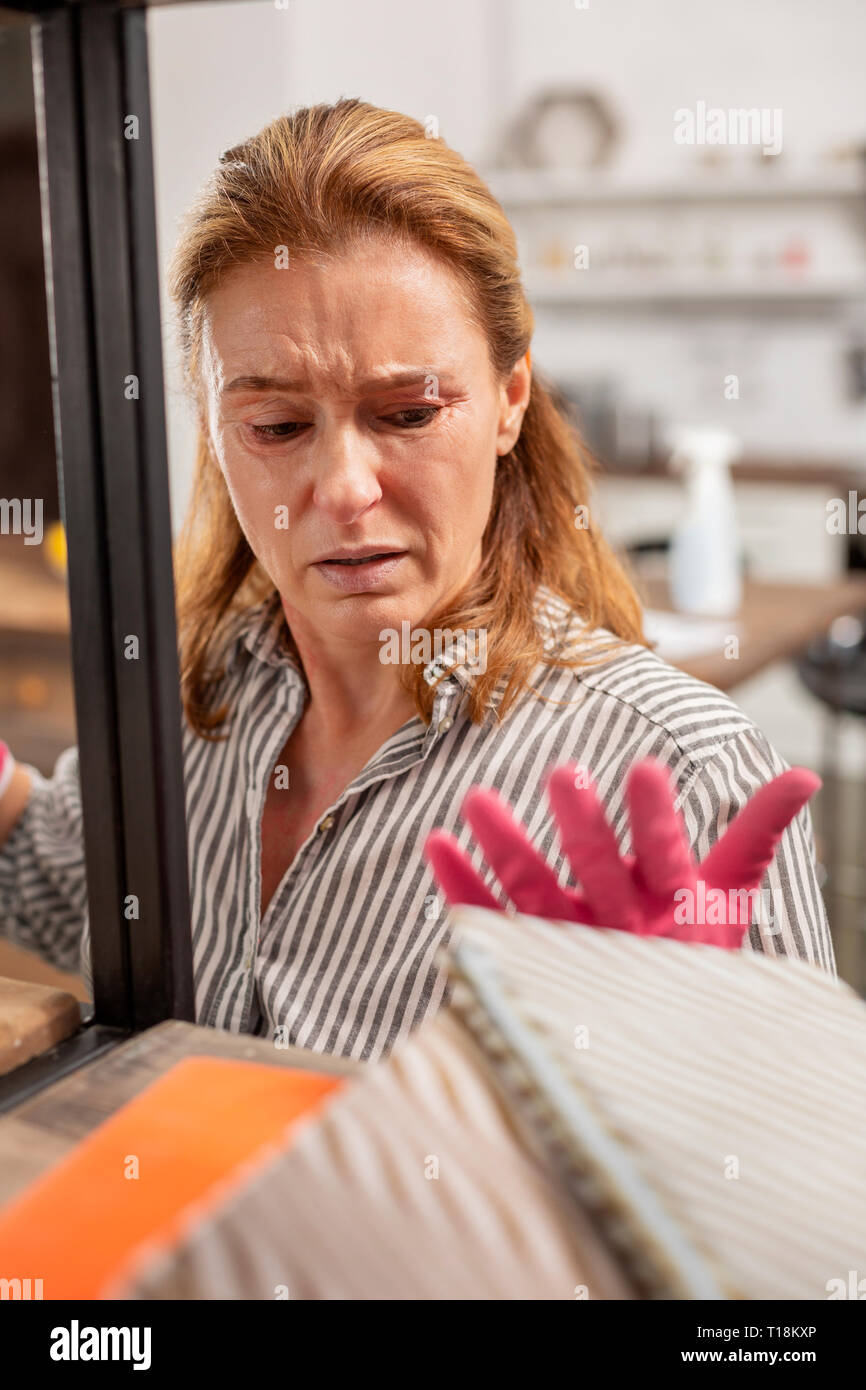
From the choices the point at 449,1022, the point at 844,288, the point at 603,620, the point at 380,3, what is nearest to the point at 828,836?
the point at 844,288

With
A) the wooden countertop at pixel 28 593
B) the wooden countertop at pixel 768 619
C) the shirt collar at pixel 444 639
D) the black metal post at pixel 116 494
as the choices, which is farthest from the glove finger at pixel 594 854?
the wooden countertop at pixel 768 619

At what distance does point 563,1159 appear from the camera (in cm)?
39

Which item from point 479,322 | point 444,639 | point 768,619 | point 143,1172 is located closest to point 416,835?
point 444,639

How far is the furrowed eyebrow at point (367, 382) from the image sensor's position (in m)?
0.74

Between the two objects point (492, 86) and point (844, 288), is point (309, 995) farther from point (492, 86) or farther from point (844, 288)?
point (492, 86)

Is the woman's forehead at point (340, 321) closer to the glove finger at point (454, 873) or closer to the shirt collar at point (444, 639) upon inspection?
the shirt collar at point (444, 639)

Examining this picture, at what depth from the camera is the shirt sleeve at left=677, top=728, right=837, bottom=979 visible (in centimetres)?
79

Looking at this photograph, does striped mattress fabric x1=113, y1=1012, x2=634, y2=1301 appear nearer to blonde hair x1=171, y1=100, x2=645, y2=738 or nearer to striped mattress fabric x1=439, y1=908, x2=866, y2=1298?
striped mattress fabric x1=439, y1=908, x2=866, y2=1298

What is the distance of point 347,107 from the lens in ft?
2.50

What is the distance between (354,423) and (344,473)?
0.03m

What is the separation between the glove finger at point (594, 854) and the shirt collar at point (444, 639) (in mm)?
341

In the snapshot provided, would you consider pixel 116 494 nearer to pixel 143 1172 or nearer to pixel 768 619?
pixel 143 1172

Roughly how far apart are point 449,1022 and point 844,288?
15.8ft

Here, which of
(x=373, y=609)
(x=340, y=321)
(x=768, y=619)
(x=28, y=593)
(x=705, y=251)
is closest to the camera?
(x=340, y=321)
